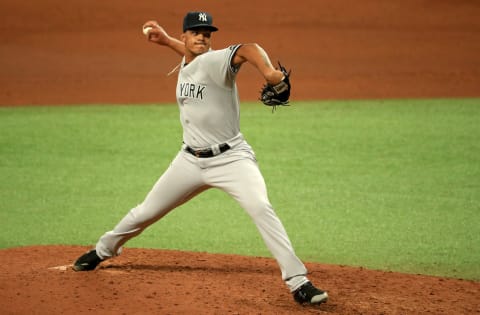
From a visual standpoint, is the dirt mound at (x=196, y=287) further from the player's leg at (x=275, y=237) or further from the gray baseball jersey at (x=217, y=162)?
the gray baseball jersey at (x=217, y=162)

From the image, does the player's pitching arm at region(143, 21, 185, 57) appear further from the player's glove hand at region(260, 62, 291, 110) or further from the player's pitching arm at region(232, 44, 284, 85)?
the player's glove hand at region(260, 62, 291, 110)

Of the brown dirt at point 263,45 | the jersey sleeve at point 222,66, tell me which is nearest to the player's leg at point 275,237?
the jersey sleeve at point 222,66

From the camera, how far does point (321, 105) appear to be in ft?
45.6

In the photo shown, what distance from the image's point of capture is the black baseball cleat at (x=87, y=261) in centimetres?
594

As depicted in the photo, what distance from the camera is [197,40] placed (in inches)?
219

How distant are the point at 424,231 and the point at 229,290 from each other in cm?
252

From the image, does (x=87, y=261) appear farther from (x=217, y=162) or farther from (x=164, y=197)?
(x=217, y=162)

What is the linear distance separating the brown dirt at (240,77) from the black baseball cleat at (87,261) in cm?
8

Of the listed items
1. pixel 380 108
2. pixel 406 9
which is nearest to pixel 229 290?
pixel 380 108

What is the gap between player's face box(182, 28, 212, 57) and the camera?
18.2 ft

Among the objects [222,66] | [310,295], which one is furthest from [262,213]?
[222,66]

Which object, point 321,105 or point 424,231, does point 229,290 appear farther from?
point 321,105

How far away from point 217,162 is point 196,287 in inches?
36.9

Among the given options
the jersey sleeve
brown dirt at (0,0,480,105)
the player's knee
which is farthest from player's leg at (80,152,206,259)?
brown dirt at (0,0,480,105)
